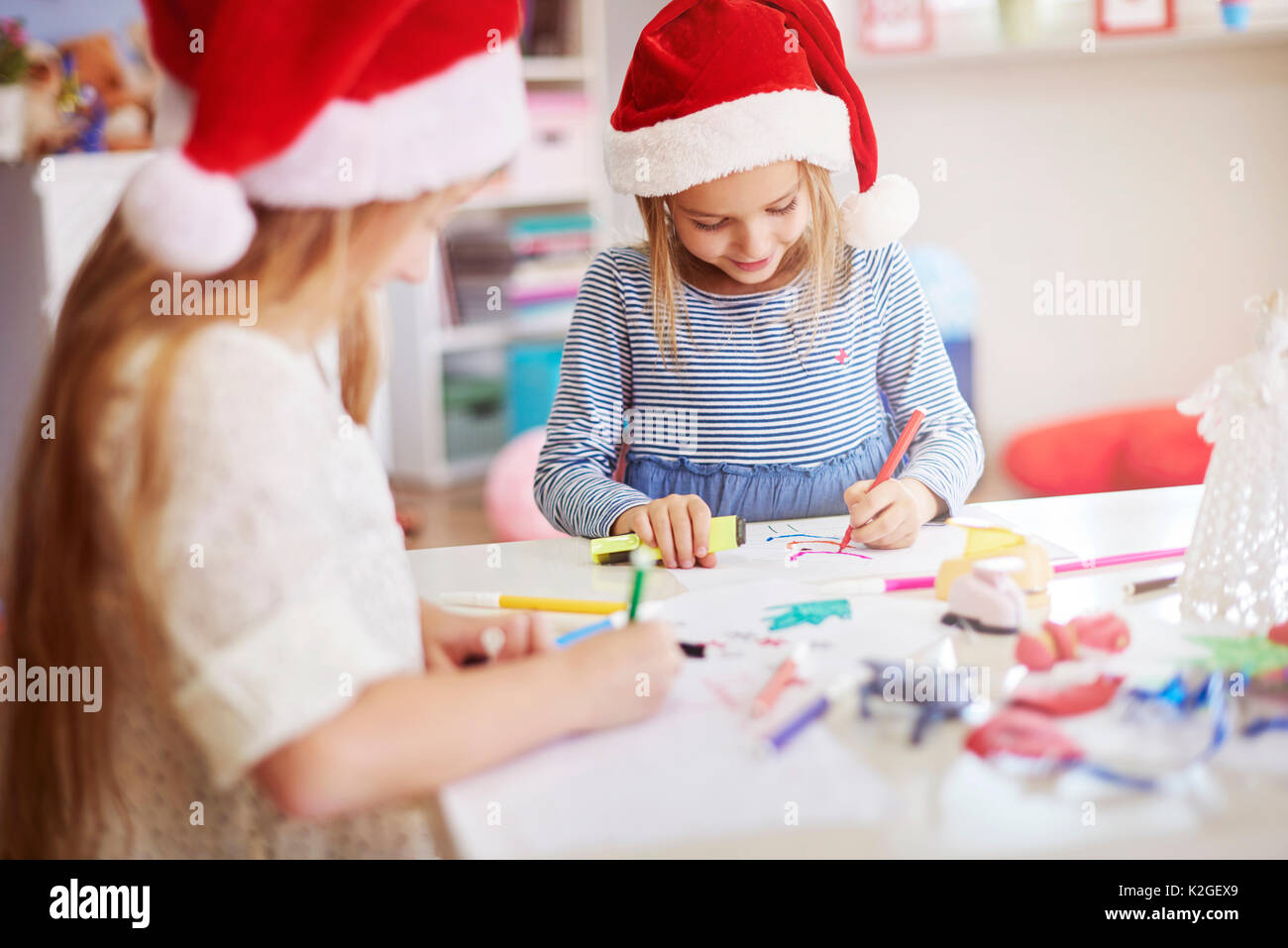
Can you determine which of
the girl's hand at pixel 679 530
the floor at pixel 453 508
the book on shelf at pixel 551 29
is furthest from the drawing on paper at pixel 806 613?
the book on shelf at pixel 551 29

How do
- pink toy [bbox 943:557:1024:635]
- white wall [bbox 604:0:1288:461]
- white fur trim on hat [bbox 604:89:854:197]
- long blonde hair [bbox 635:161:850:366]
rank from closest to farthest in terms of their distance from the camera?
pink toy [bbox 943:557:1024:635] → white fur trim on hat [bbox 604:89:854:197] → long blonde hair [bbox 635:161:850:366] → white wall [bbox 604:0:1288:461]

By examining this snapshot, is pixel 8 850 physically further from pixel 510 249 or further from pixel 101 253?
pixel 510 249

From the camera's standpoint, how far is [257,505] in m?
0.56

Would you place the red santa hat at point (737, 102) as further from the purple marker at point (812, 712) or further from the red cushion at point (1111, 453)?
the red cushion at point (1111, 453)

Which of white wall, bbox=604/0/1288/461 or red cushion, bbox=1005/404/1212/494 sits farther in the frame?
white wall, bbox=604/0/1288/461

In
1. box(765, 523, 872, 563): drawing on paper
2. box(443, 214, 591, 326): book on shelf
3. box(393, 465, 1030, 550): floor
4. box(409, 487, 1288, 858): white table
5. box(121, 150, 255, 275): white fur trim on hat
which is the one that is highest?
box(443, 214, 591, 326): book on shelf

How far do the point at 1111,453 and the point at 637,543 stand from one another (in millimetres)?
1645

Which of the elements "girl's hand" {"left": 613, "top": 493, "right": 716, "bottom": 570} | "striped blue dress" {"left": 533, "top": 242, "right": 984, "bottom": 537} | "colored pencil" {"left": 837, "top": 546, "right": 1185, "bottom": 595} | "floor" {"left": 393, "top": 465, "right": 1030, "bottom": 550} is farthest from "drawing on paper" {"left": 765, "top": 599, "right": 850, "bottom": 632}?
"floor" {"left": 393, "top": 465, "right": 1030, "bottom": 550}

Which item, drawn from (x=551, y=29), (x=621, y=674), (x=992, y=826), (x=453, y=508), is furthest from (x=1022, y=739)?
(x=551, y=29)

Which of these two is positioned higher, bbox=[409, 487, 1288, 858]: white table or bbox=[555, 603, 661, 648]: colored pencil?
bbox=[555, 603, 661, 648]: colored pencil

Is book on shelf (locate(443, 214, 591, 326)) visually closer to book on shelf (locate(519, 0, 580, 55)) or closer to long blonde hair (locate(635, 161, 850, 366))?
book on shelf (locate(519, 0, 580, 55))

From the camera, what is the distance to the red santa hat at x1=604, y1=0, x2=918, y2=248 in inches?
42.2

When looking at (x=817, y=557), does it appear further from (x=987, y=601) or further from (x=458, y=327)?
(x=458, y=327)

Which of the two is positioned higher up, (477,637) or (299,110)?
(299,110)
